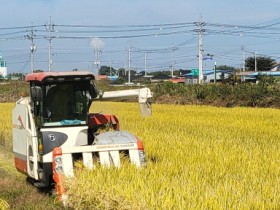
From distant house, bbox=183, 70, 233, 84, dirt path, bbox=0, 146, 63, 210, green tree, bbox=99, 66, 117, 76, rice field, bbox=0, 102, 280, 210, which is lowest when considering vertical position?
dirt path, bbox=0, 146, 63, 210

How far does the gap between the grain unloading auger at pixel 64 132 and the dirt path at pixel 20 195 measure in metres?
0.23

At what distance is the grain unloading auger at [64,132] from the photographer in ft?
24.4

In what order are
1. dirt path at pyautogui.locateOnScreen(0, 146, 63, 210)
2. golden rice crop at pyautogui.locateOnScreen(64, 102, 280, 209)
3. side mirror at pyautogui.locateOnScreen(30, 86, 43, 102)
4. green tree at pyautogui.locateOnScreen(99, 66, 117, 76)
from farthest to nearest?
green tree at pyautogui.locateOnScreen(99, 66, 117, 76), side mirror at pyautogui.locateOnScreen(30, 86, 43, 102), dirt path at pyautogui.locateOnScreen(0, 146, 63, 210), golden rice crop at pyautogui.locateOnScreen(64, 102, 280, 209)

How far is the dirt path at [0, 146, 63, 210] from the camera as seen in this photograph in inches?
286

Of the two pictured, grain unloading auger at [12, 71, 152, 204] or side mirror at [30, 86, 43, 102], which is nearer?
grain unloading auger at [12, 71, 152, 204]

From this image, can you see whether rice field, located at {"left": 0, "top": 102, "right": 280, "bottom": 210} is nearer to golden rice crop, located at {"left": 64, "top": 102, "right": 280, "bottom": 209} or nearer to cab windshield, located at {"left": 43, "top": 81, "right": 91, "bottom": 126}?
golden rice crop, located at {"left": 64, "top": 102, "right": 280, "bottom": 209}

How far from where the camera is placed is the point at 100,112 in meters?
9.74

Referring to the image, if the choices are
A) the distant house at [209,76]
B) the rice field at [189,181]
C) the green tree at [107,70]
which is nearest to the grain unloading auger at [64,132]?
the rice field at [189,181]

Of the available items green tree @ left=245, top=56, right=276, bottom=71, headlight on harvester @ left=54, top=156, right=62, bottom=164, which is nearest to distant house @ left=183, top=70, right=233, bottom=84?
green tree @ left=245, top=56, right=276, bottom=71

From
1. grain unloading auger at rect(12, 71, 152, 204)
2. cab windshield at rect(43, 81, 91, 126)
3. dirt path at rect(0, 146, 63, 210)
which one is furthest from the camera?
cab windshield at rect(43, 81, 91, 126)

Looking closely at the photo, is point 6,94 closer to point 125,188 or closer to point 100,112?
point 100,112

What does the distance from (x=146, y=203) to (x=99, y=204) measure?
0.93 metres

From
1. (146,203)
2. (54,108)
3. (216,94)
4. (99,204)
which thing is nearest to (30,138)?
(54,108)

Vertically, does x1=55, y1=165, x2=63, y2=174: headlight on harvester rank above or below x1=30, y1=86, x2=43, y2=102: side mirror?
below
